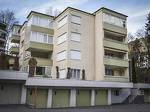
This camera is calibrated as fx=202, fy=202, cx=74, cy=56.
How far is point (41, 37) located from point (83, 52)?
295 inches

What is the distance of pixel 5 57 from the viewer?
2256 centimetres

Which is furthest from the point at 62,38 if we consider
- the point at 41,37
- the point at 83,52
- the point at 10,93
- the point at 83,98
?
the point at 10,93

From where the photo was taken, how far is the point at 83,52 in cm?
3316

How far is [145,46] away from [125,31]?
39.0ft

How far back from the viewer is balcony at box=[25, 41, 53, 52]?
107ft

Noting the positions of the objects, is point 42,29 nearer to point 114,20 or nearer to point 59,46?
point 59,46

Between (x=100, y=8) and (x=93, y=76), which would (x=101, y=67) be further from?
(x=100, y=8)

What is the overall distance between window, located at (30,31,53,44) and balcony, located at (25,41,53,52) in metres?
0.61

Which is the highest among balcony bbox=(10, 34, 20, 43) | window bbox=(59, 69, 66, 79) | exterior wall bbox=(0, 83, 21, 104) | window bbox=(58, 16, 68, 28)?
window bbox=(58, 16, 68, 28)

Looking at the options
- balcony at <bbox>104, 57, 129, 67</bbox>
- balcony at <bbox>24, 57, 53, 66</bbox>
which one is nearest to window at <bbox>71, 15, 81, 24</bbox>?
balcony at <bbox>104, 57, 129, 67</bbox>

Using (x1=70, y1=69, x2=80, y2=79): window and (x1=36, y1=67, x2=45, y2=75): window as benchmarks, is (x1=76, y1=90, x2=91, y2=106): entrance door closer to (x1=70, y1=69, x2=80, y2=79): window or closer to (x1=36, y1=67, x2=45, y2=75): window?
(x1=70, y1=69, x2=80, y2=79): window

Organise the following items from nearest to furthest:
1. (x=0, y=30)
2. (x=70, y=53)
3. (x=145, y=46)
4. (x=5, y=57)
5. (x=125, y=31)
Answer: (x=5, y=57) → (x=0, y=30) → (x=70, y=53) → (x=125, y=31) → (x=145, y=46)

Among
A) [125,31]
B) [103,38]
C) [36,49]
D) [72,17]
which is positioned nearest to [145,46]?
[125,31]

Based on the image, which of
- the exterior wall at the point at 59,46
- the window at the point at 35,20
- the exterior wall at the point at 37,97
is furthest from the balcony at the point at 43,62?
the exterior wall at the point at 37,97
